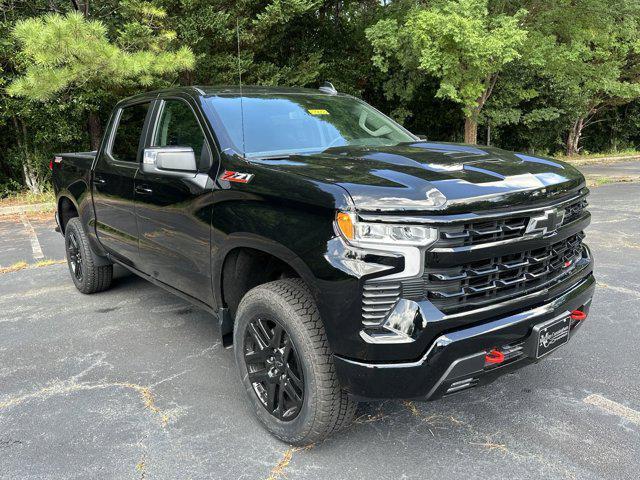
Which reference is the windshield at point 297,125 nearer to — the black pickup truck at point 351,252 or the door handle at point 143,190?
the black pickup truck at point 351,252

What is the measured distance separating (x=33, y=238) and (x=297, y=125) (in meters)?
6.70

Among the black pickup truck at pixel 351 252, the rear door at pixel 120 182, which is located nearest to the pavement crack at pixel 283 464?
the black pickup truck at pixel 351 252

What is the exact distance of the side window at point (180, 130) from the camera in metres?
3.13

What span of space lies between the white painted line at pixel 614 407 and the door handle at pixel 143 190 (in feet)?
9.97

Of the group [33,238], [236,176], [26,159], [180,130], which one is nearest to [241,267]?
[236,176]

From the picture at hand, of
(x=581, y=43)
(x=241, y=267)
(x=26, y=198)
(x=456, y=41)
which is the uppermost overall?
(x=581, y=43)

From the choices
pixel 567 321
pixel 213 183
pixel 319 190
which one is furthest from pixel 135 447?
pixel 567 321

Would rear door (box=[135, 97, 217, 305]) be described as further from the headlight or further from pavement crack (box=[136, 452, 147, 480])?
the headlight

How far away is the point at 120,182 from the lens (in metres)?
3.96

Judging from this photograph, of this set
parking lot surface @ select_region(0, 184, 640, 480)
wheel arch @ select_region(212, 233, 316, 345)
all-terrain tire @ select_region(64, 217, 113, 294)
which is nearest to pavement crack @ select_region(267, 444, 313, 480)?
parking lot surface @ select_region(0, 184, 640, 480)

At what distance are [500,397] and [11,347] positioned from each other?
11.7 feet

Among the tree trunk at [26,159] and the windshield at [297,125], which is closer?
the windshield at [297,125]

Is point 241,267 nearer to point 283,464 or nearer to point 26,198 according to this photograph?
point 283,464

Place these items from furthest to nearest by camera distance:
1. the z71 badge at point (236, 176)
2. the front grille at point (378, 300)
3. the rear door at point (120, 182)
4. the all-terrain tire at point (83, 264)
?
the all-terrain tire at point (83, 264) → the rear door at point (120, 182) → the z71 badge at point (236, 176) → the front grille at point (378, 300)
